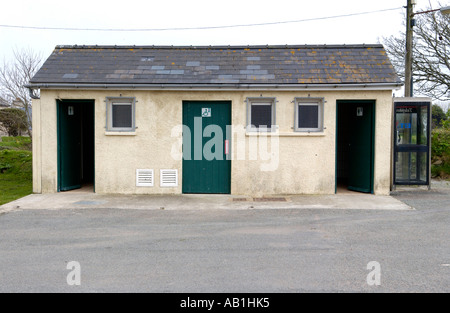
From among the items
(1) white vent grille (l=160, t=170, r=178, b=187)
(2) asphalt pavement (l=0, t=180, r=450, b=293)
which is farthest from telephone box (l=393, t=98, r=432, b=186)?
(1) white vent grille (l=160, t=170, r=178, b=187)

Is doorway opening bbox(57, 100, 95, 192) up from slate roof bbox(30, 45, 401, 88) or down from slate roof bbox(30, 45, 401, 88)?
down

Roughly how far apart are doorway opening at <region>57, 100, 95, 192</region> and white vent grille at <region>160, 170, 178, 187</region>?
7.51ft

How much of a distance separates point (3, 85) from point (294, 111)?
17.1 meters

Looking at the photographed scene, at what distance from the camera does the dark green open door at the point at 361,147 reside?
38.0 feet

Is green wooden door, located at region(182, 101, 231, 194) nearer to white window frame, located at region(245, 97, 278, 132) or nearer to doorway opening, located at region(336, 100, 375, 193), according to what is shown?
white window frame, located at region(245, 97, 278, 132)

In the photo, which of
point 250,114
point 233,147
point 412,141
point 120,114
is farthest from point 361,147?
point 120,114

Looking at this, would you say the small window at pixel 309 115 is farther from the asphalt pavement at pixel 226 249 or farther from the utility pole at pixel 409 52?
the utility pole at pixel 409 52

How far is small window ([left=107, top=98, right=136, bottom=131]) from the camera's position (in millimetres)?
11773

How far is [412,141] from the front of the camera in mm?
12156

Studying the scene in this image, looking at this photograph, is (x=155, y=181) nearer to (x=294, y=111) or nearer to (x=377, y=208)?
(x=294, y=111)

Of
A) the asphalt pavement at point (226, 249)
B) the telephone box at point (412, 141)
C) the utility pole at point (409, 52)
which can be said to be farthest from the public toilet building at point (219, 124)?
the utility pole at point (409, 52)

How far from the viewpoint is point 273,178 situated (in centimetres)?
1154

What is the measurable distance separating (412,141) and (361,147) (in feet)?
4.94

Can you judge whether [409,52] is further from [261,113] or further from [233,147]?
[233,147]
